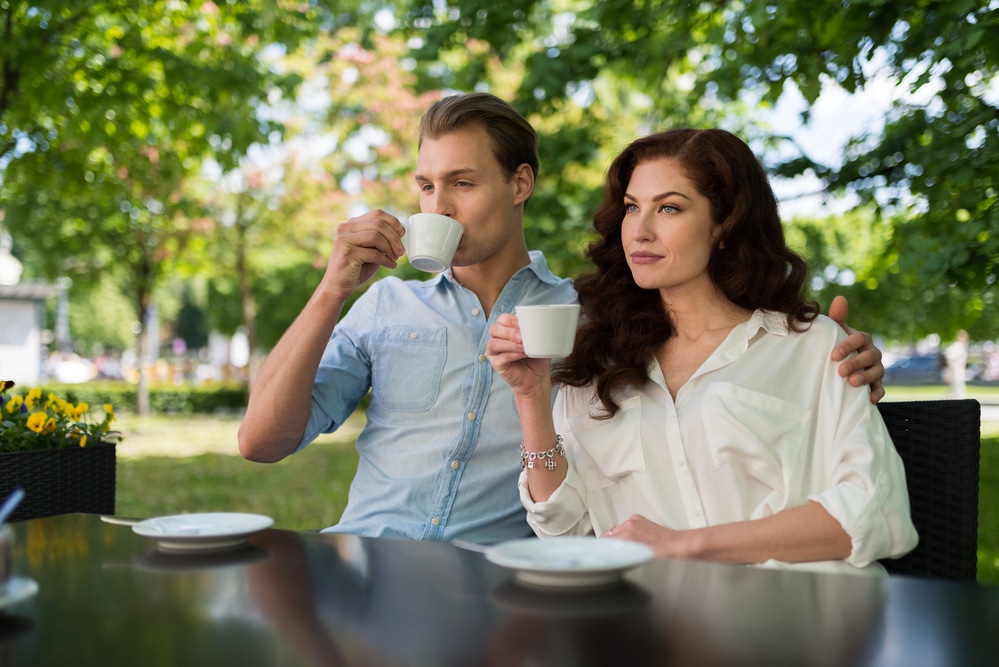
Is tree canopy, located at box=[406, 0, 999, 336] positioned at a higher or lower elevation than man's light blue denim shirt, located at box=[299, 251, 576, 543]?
higher

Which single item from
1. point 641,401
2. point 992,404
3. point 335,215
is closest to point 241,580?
point 641,401

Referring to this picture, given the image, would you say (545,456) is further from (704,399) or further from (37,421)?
(37,421)

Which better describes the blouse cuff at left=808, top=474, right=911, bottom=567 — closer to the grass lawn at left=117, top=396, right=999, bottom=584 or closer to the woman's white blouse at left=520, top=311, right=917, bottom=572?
the woman's white blouse at left=520, top=311, right=917, bottom=572

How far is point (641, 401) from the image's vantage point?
240 centimetres

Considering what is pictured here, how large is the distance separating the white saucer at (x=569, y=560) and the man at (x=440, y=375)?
1.22m

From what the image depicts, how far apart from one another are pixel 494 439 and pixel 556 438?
0.44 metres

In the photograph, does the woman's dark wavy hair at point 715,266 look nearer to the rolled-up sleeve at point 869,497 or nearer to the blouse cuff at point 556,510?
the blouse cuff at point 556,510

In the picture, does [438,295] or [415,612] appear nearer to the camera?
[415,612]

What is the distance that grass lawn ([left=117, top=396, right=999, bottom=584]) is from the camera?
7.64 metres

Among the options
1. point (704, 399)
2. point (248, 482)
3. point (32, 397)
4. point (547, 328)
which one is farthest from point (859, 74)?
point (248, 482)

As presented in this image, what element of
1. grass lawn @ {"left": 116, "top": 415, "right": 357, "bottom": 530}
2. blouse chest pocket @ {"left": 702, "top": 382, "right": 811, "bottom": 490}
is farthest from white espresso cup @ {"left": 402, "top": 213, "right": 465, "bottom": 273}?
grass lawn @ {"left": 116, "top": 415, "right": 357, "bottom": 530}

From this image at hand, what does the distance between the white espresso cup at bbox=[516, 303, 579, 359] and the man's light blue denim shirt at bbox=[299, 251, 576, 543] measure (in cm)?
92

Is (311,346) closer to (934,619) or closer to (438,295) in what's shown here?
(438,295)

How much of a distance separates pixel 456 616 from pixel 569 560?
Answer: 0.85ft
